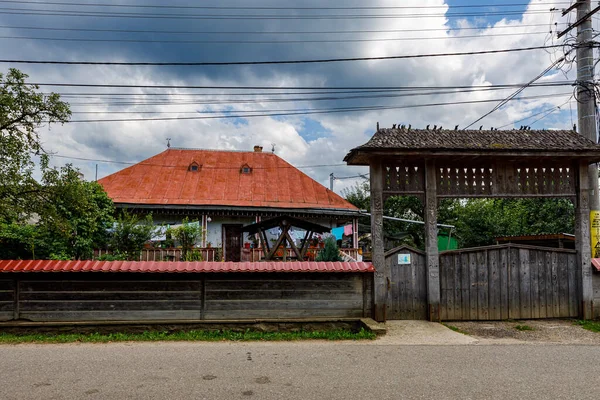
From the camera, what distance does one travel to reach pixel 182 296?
8812 millimetres

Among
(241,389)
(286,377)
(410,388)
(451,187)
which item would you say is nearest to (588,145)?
(451,187)

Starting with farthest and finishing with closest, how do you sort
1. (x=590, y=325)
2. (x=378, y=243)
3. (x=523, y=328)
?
(x=378, y=243)
(x=590, y=325)
(x=523, y=328)

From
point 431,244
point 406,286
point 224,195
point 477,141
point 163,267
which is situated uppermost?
point 224,195

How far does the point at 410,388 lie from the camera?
536 cm

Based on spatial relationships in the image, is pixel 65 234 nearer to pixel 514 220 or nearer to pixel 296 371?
pixel 296 371

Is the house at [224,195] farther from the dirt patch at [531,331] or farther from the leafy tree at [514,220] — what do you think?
the dirt patch at [531,331]

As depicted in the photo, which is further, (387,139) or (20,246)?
(20,246)

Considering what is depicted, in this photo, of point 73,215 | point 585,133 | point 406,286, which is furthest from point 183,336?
point 585,133

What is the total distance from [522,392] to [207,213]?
1587cm

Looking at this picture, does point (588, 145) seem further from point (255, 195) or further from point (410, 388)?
point (255, 195)

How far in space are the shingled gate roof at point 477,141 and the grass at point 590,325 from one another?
3640 millimetres

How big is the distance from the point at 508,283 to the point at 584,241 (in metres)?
1.99

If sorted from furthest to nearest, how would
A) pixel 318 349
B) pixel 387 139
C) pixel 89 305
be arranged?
1. pixel 387 139
2. pixel 89 305
3. pixel 318 349

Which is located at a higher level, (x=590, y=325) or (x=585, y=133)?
(x=585, y=133)
